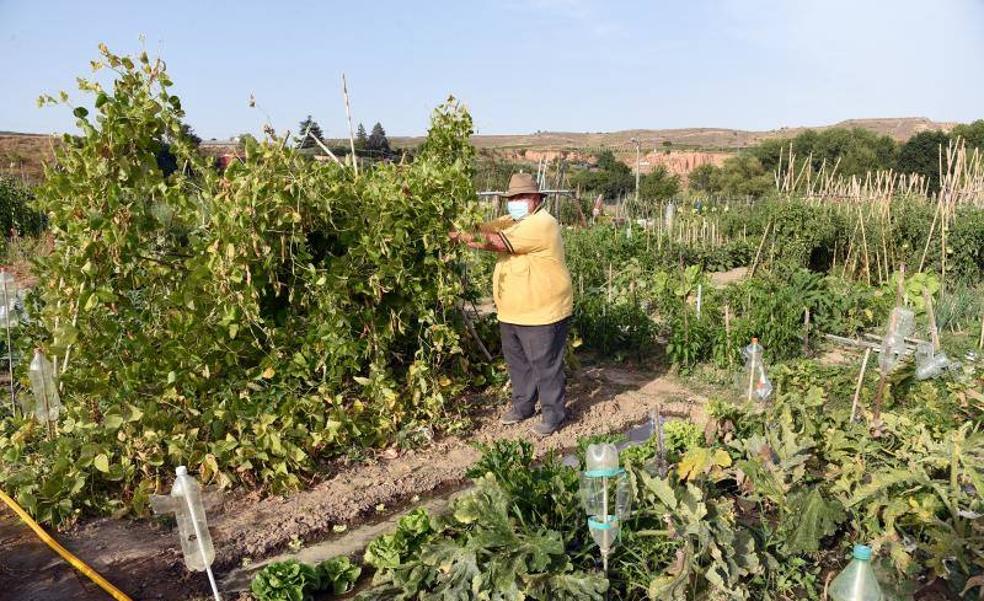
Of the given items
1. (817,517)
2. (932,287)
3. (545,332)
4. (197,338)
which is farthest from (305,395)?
(932,287)

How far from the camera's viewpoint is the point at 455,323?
5430 mm

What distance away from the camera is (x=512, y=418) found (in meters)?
5.02

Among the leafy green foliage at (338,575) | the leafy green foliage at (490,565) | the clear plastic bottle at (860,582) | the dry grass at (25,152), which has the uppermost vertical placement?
the dry grass at (25,152)

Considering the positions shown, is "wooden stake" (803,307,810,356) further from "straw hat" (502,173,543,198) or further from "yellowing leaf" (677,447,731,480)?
"yellowing leaf" (677,447,731,480)

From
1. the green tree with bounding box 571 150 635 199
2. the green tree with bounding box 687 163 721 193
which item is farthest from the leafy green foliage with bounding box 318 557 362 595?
the green tree with bounding box 687 163 721 193

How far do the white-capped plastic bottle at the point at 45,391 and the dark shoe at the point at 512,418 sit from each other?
115 inches

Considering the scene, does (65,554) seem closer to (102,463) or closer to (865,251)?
(102,463)

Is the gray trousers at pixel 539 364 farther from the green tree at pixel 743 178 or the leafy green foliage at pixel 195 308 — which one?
the green tree at pixel 743 178

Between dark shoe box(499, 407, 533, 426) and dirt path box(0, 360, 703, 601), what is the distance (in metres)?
0.04

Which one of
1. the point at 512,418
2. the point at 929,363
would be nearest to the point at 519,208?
the point at 512,418

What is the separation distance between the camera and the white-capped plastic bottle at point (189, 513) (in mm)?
2471

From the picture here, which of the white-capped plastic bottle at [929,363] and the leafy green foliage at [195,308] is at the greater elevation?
the leafy green foliage at [195,308]

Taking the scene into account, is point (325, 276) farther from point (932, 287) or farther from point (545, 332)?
point (932, 287)

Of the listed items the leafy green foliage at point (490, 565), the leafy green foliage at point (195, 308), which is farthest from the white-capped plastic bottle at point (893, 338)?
the leafy green foliage at point (195, 308)
